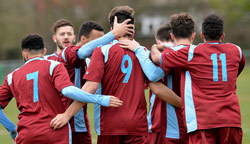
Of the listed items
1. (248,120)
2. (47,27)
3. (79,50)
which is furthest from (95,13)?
(79,50)

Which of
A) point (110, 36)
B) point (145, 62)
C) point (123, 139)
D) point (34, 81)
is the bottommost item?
point (123, 139)

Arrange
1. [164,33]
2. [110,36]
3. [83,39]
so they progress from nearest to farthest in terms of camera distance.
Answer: [110,36]
[83,39]
[164,33]

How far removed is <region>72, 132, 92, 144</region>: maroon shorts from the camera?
255 inches

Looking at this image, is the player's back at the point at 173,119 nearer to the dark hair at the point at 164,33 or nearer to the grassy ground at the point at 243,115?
the dark hair at the point at 164,33

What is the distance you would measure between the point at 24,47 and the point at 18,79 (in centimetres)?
46

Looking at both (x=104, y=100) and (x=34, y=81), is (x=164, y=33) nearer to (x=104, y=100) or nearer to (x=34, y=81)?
(x=104, y=100)

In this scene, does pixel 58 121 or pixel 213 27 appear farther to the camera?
pixel 213 27

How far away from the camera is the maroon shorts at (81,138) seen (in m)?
6.46

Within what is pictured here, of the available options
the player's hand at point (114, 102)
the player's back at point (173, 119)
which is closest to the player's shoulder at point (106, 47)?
the player's hand at point (114, 102)

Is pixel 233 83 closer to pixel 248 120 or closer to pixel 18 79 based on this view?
pixel 18 79

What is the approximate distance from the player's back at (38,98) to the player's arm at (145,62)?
0.90 meters

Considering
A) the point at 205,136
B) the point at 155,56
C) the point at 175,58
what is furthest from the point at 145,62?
the point at 205,136

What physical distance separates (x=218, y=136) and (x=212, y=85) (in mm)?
640

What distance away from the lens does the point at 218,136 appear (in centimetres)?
514
